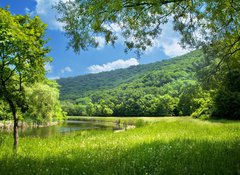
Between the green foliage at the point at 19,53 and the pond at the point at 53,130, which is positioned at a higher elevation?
the green foliage at the point at 19,53

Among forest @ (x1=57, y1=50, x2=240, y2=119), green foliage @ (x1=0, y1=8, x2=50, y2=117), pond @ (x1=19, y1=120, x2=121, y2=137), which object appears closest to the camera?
green foliage @ (x1=0, y1=8, x2=50, y2=117)

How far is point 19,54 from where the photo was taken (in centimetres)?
940

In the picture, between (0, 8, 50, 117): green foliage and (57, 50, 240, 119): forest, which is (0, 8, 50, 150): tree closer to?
(0, 8, 50, 117): green foliage

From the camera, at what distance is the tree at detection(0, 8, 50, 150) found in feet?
28.4

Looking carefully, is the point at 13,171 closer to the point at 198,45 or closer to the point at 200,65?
the point at 198,45

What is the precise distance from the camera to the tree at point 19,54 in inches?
341

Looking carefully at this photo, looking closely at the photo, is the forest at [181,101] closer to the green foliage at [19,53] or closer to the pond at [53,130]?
the green foliage at [19,53]

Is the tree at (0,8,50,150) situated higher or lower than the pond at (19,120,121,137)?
higher

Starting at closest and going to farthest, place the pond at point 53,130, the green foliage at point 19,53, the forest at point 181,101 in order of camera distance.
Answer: the green foliage at point 19,53 < the forest at point 181,101 < the pond at point 53,130

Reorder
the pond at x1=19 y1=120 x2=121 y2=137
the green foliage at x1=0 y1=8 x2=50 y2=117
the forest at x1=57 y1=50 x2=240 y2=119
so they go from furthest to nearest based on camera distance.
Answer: the pond at x1=19 y1=120 x2=121 y2=137
the forest at x1=57 y1=50 x2=240 y2=119
the green foliage at x1=0 y1=8 x2=50 y2=117

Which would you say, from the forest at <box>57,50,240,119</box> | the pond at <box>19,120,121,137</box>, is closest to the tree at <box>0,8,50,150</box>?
the forest at <box>57,50,240,119</box>

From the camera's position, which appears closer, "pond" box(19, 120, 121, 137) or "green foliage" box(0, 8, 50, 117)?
"green foliage" box(0, 8, 50, 117)

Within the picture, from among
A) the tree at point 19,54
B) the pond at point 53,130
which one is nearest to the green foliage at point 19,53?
the tree at point 19,54

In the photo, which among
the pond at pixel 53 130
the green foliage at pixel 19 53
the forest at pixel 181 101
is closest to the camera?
the green foliage at pixel 19 53
